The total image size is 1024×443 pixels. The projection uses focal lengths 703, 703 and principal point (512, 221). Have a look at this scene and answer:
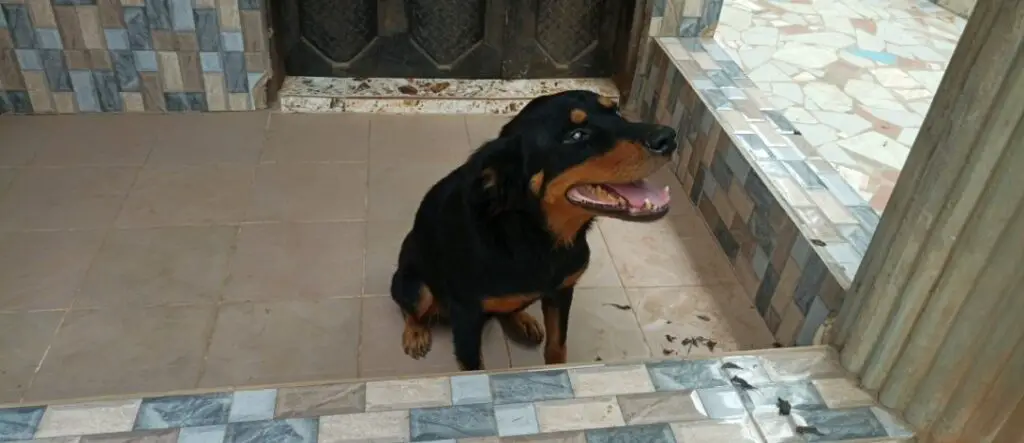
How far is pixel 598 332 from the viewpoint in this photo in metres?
1.92

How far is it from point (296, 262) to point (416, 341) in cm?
52

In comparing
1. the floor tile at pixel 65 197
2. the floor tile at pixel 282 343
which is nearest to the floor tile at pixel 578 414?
the floor tile at pixel 282 343

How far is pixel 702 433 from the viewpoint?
4.09ft

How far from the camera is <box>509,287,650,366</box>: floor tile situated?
1.85 meters

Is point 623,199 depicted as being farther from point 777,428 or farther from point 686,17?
point 686,17

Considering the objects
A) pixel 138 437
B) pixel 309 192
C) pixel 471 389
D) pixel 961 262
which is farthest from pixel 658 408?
pixel 309 192

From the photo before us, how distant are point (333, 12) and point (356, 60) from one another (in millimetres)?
223

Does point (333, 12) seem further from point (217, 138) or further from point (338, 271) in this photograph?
point (338, 271)

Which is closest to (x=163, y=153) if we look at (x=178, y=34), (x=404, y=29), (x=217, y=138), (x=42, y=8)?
(x=217, y=138)

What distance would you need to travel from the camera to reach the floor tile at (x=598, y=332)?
185 centimetres

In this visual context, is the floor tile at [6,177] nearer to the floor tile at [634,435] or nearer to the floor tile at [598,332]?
the floor tile at [598,332]

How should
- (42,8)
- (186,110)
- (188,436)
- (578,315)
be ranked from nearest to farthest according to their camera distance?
(188,436) → (578,315) → (42,8) → (186,110)

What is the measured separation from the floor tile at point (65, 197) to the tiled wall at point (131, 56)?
444 millimetres

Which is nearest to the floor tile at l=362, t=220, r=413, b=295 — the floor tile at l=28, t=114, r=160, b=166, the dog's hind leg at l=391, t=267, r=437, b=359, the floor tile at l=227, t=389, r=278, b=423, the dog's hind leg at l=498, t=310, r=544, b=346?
the dog's hind leg at l=391, t=267, r=437, b=359
